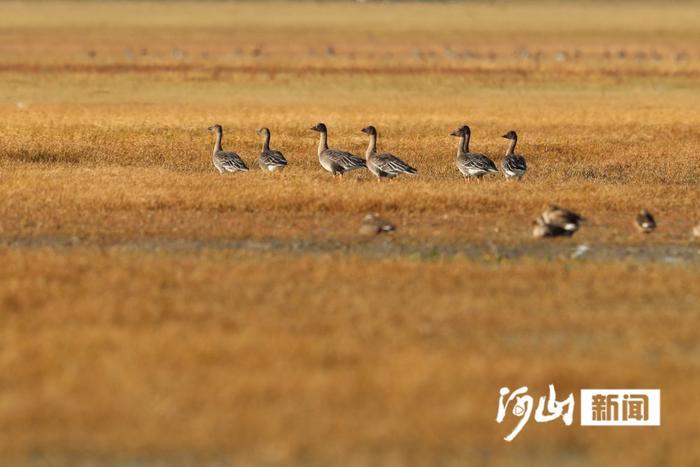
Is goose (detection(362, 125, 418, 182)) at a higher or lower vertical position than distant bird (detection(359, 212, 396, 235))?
higher

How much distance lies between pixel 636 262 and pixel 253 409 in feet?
23.9

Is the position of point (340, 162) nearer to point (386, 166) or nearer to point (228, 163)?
point (386, 166)

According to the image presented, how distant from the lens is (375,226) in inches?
692

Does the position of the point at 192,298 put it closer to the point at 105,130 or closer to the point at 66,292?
the point at 66,292

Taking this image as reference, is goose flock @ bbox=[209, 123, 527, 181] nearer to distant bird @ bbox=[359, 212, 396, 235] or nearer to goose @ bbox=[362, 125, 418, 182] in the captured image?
goose @ bbox=[362, 125, 418, 182]

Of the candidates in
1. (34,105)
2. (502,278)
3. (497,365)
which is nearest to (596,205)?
(502,278)

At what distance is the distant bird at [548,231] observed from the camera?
1738 centimetres

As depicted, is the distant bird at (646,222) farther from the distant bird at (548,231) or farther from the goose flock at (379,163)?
the goose flock at (379,163)

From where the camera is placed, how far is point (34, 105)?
40.5 metres

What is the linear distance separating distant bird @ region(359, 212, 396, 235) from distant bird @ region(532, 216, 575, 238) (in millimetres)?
1656

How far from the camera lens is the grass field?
31.4 feet

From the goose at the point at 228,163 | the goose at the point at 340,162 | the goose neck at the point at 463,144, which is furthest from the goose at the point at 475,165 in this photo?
the goose at the point at 228,163

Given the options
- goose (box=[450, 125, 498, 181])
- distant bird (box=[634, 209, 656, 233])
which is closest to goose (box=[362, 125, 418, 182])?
goose (box=[450, 125, 498, 181])

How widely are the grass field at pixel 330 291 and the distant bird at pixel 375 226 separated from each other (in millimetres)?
166
